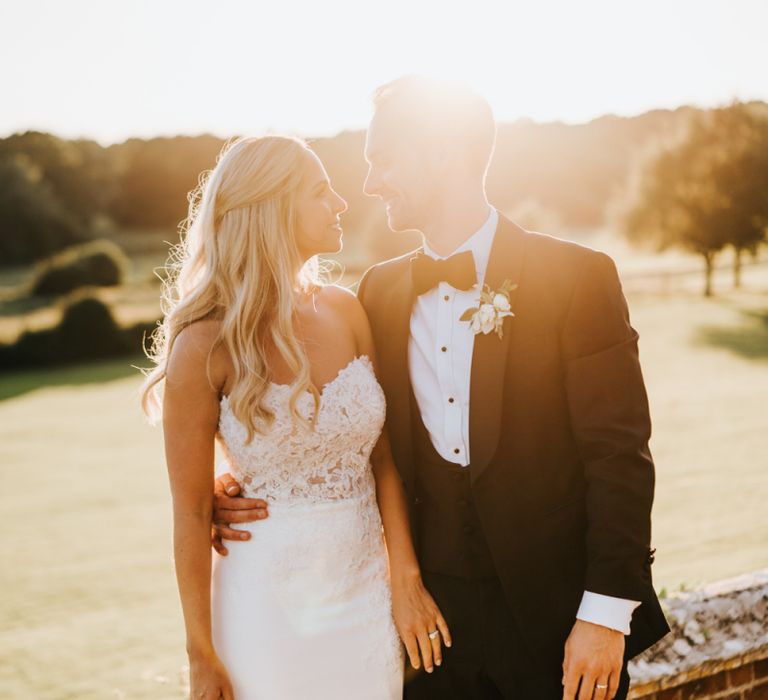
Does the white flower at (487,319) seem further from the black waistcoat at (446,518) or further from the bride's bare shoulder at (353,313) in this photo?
the bride's bare shoulder at (353,313)

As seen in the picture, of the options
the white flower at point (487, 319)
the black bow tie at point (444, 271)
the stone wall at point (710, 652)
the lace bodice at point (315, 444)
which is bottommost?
the stone wall at point (710, 652)

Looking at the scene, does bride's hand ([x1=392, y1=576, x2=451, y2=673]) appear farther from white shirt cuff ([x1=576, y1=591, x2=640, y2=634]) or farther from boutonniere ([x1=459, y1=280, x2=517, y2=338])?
boutonniere ([x1=459, y1=280, x2=517, y2=338])

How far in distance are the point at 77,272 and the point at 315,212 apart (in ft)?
125

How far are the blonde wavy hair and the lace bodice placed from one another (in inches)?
1.6

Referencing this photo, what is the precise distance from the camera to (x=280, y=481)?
270cm

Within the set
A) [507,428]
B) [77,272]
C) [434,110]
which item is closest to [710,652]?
[507,428]

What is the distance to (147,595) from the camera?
6957mm

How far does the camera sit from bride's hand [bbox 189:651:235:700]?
8.33 ft

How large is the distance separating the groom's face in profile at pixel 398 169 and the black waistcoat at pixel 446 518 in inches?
25.4

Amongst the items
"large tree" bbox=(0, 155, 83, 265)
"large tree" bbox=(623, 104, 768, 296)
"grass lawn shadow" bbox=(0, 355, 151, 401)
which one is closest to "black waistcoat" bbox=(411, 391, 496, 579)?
"grass lawn shadow" bbox=(0, 355, 151, 401)

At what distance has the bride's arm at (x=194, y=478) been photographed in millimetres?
2461

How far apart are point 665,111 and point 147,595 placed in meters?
71.2

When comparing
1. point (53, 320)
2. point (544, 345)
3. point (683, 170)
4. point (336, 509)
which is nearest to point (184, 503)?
point (336, 509)

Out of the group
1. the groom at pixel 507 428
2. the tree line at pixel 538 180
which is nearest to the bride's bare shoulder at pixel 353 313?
Answer: the groom at pixel 507 428
